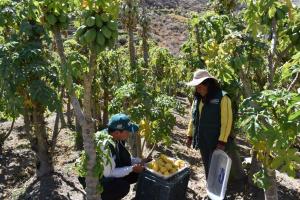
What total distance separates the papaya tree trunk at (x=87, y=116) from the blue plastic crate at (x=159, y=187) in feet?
2.76

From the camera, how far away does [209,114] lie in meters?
5.68

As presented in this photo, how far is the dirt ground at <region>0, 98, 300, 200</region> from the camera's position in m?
7.04

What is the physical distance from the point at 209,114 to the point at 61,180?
129 inches

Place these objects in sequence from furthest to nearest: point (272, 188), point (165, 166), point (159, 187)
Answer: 1. point (165, 166)
2. point (159, 187)
3. point (272, 188)

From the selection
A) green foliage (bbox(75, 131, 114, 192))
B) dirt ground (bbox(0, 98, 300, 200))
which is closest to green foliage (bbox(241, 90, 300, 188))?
green foliage (bbox(75, 131, 114, 192))

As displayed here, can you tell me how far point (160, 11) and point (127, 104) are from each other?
234 ft

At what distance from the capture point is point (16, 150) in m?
10.3

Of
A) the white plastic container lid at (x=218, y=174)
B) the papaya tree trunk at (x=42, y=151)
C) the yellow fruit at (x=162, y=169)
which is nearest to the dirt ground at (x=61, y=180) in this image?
the papaya tree trunk at (x=42, y=151)

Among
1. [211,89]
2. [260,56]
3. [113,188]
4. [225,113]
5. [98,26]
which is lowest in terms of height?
[113,188]

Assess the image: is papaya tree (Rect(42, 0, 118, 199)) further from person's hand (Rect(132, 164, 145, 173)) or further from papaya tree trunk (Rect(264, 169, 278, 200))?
papaya tree trunk (Rect(264, 169, 278, 200))

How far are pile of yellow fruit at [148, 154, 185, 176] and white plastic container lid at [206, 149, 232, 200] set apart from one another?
1.96ft

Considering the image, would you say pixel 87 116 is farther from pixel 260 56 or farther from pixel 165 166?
pixel 260 56

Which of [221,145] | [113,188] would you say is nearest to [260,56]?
[221,145]

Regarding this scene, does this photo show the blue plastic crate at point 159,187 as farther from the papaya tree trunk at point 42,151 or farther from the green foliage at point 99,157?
the papaya tree trunk at point 42,151
